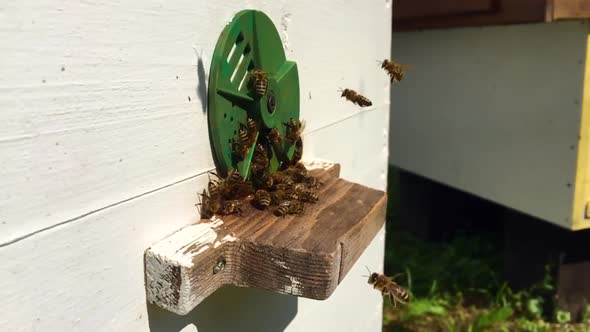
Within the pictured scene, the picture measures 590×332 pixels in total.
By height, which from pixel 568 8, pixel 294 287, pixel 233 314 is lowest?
pixel 233 314

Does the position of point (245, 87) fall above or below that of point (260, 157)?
above

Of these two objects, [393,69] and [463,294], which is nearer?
[393,69]

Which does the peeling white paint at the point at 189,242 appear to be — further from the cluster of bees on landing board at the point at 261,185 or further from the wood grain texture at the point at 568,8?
the wood grain texture at the point at 568,8

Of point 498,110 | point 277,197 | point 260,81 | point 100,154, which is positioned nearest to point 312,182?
point 277,197

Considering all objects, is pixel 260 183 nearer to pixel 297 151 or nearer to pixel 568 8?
pixel 297 151

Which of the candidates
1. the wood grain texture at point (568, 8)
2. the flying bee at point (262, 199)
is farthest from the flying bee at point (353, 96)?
the wood grain texture at point (568, 8)

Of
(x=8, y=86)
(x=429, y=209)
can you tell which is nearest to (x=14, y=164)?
(x=8, y=86)
